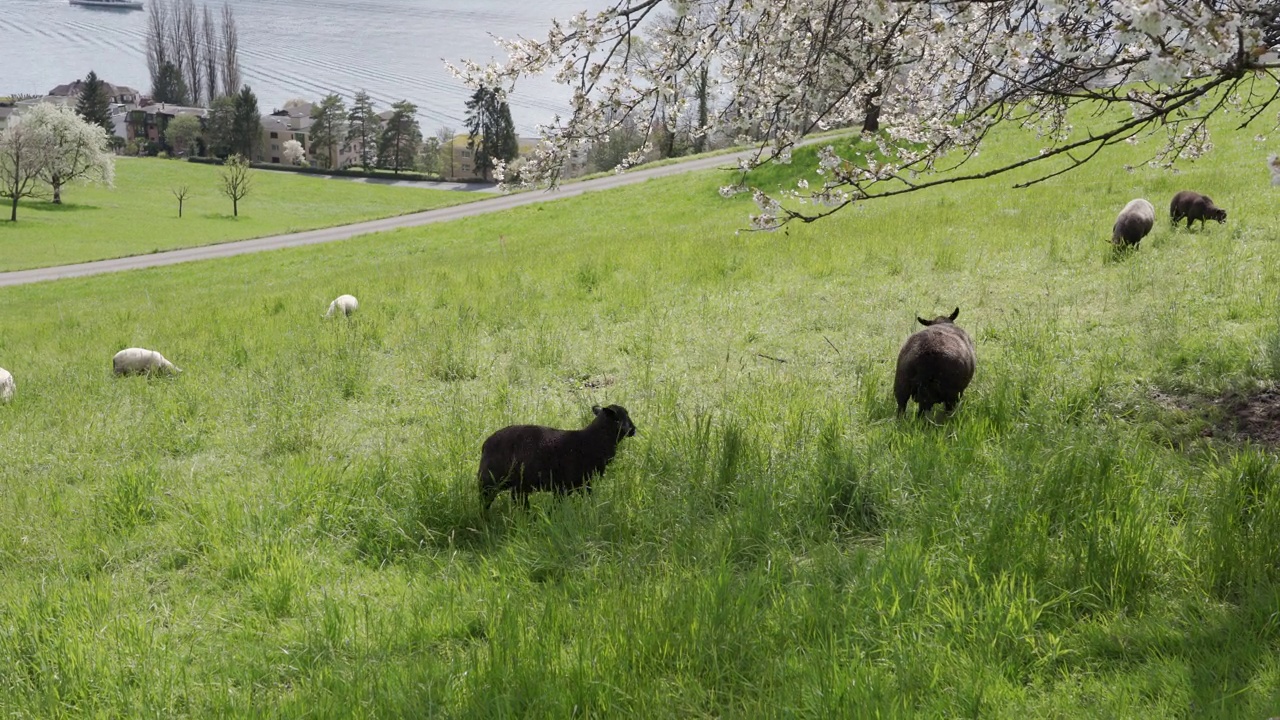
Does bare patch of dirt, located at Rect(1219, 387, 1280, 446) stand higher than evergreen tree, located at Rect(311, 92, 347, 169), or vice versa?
evergreen tree, located at Rect(311, 92, 347, 169)

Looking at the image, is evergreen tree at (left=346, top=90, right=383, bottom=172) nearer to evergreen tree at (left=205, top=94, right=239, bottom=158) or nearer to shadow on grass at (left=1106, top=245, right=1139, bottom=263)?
evergreen tree at (left=205, top=94, right=239, bottom=158)

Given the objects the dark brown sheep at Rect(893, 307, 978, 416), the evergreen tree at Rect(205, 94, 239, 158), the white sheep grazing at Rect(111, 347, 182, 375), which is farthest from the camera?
the evergreen tree at Rect(205, 94, 239, 158)

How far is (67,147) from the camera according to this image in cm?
7112

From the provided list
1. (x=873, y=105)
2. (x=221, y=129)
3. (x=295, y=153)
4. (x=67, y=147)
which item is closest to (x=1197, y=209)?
(x=873, y=105)

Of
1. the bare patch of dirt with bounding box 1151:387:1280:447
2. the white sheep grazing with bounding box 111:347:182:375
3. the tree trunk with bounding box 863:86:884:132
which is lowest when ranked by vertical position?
the white sheep grazing with bounding box 111:347:182:375

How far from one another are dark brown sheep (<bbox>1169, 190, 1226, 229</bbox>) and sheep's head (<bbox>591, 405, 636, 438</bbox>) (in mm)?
11515

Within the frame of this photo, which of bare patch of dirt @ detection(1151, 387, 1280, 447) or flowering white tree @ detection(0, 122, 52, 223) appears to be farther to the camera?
flowering white tree @ detection(0, 122, 52, 223)

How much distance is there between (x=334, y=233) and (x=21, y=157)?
39.7m

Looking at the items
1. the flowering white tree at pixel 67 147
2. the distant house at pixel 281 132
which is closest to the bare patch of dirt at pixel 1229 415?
the flowering white tree at pixel 67 147

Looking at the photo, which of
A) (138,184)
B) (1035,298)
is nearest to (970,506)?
(1035,298)

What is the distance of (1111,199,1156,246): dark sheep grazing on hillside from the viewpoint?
1156 centimetres

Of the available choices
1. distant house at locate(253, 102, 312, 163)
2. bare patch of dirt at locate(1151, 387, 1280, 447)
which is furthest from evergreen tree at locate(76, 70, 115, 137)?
bare patch of dirt at locate(1151, 387, 1280, 447)

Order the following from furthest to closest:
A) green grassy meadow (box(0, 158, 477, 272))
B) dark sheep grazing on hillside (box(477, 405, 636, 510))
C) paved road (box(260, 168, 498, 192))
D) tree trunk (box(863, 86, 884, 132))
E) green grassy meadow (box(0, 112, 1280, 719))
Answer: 1. paved road (box(260, 168, 498, 192))
2. green grassy meadow (box(0, 158, 477, 272))
3. tree trunk (box(863, 86, 884, 132))
4. dark sheep grazing on hillside (box(477, 405, 636, 510))
5. green grassy meadow (box(0, 112, 1280, 719))

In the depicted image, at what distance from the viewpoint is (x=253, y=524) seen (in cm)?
534
